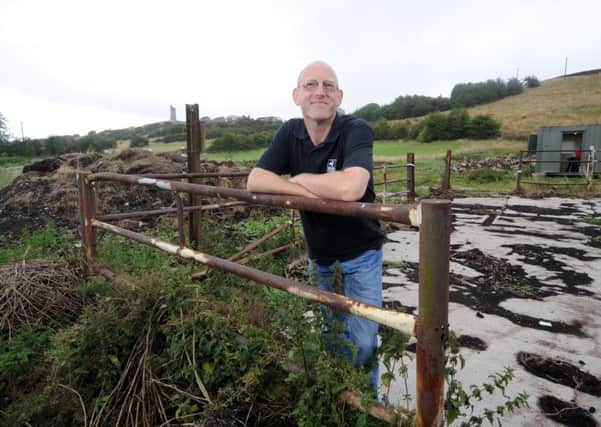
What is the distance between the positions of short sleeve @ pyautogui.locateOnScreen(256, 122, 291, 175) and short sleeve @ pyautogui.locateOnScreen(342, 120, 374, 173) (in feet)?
1.22

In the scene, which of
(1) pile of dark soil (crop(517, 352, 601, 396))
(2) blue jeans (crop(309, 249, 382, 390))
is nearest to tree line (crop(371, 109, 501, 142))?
(1) pile of dark soil (crop(517, 352, 601, 396))

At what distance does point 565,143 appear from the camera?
1864 centimetres

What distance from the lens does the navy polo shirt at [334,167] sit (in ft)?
6.55

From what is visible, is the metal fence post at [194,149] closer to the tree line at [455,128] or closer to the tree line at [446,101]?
the tree line at [455,128]

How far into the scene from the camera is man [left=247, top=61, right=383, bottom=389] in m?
1.97

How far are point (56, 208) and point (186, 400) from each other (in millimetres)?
8729

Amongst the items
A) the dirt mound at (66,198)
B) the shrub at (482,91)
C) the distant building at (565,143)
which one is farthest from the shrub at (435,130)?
the dirt mound at (66,198)

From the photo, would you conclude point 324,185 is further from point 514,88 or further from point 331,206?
point 514,88

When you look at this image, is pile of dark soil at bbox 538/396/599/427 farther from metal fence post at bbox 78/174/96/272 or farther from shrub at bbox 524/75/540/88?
shrub at bbox 524/75/540/88

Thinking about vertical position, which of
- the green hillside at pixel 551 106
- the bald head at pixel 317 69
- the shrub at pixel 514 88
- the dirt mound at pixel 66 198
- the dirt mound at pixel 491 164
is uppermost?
the shrub at pixel 514 88

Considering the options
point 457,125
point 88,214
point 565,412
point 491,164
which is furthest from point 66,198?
point 457,125

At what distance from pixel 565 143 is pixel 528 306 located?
1879cm

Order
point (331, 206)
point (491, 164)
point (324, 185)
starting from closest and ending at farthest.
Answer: point (331, 206)
point (324, 185)
point (491, 164)

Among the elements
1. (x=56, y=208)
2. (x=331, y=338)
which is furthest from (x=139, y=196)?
(x=331, y=338)
